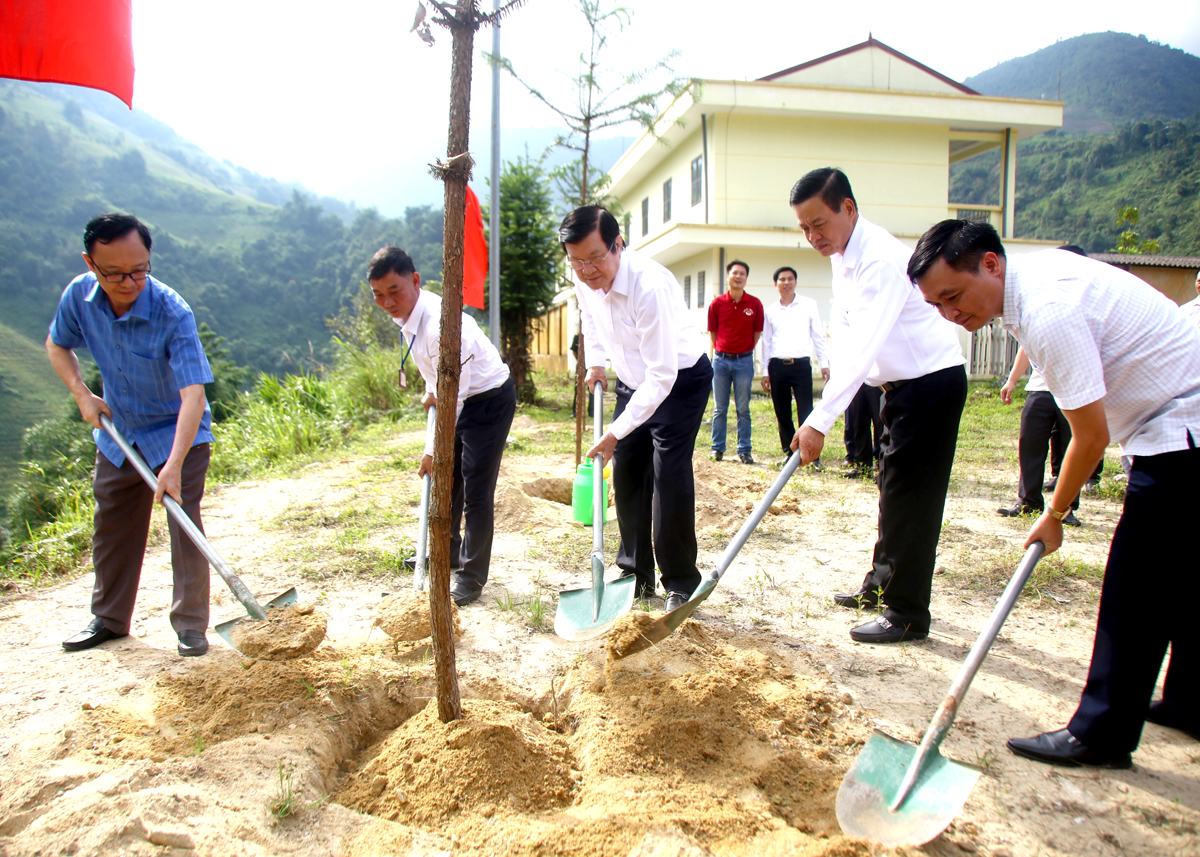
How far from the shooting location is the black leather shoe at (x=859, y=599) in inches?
131

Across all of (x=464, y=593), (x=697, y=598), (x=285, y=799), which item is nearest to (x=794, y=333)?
(x=464, y=593)

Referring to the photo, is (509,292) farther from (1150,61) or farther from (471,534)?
(1150,61)

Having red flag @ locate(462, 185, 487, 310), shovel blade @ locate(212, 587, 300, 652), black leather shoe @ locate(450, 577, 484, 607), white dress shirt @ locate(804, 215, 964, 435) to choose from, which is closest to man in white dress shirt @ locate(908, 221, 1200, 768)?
white dress shirt @ locate(804, 215, 964, 435)

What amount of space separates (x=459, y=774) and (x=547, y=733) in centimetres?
40

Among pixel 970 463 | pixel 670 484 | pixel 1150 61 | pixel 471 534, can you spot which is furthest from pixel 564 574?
pixel 1150 61

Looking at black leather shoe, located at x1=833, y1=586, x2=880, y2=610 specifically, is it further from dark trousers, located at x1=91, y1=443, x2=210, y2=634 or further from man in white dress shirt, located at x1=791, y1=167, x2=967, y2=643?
dark trousers, located at x1=91, y1=443, x2=210, y2=634

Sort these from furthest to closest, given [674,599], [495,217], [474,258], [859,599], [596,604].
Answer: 1. [495,217]
2. [474,258]
3. [859,599]
4. [674,599]
5. [596,604]

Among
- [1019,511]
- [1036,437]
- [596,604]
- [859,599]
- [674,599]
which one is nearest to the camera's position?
[596,604]

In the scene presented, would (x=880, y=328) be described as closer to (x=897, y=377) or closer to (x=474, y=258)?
(x=897, y=377)

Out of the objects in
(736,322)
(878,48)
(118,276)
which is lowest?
(118,276)

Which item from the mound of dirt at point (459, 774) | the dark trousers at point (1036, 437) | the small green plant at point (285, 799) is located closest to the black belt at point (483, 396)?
the mound of dirt at point (459, 774)

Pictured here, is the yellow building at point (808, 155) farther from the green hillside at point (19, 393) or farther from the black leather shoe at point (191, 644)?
the green hillside at point (19, 393)

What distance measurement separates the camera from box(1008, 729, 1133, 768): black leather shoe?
2.07 m

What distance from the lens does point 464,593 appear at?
11.4 ft
